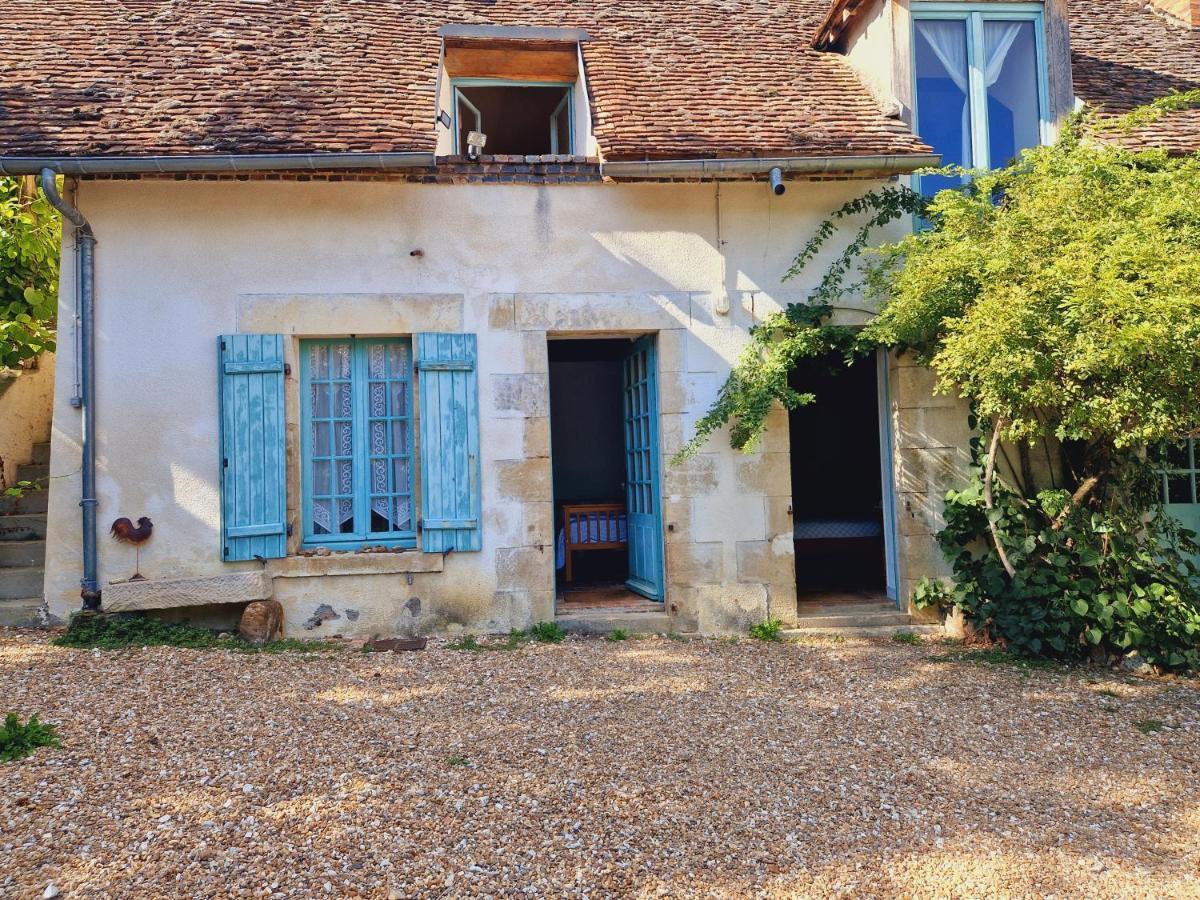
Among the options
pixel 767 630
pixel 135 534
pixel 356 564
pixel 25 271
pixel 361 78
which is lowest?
pixel 767 630

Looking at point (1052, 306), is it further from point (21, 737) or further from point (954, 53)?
point (21, 737)

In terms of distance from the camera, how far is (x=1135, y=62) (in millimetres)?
7105

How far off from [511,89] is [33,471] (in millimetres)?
4865

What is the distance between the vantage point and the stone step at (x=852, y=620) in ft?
19.0

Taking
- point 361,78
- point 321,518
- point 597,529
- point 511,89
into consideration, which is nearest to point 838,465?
point 597,529

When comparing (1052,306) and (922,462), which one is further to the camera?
(922,462)

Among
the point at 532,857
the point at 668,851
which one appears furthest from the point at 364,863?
the point at 668,851

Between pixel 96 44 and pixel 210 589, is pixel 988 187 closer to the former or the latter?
pixel 210 589

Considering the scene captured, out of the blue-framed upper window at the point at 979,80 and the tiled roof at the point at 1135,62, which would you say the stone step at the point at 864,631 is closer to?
the blue-framed upper window at the point at 979,80

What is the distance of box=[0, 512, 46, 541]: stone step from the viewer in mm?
5910

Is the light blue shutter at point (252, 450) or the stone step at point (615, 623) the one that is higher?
the light blue shutter at point (252, 450)

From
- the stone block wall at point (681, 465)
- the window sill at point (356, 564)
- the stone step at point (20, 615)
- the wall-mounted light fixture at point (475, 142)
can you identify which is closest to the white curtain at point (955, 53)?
the stone block wall at point (681, 465)

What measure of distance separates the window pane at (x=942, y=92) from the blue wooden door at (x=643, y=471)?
8.97 feet

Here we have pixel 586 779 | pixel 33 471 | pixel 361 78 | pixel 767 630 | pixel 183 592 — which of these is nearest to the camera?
pixel 586 779
